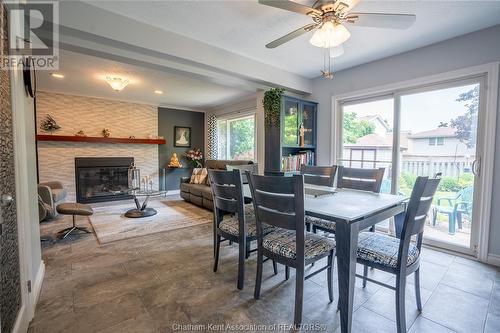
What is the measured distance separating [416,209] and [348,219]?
426mm

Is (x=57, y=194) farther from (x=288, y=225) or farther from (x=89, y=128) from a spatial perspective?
(x=288, y=225)

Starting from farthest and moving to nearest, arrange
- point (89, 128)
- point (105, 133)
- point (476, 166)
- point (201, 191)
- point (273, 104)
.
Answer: point (105, 133)
point (89, 128)
point (201, 191)
point (273, 104)
point (476, 166)

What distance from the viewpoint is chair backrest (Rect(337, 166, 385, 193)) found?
238cm

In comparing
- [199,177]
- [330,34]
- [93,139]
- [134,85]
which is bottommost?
[199,177]

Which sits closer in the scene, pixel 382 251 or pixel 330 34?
pixel 382 251

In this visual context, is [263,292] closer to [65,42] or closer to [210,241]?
[210,241]

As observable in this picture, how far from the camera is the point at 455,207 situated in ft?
9.39

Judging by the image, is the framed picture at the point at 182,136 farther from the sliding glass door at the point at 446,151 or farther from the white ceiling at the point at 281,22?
the sliding glass door at the point at 446,151

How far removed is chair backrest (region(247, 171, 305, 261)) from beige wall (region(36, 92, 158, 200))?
514 centimetres

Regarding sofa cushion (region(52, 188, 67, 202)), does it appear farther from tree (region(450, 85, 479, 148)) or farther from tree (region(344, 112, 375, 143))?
tree (region(450, 85, 479, 148))

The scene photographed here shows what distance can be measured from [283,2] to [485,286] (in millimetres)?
2833

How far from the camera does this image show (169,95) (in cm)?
527

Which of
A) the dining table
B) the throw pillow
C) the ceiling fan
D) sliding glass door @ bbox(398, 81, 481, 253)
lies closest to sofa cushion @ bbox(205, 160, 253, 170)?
the throw pillow

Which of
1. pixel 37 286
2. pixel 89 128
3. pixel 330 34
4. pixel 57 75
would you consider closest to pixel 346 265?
pixel 330 34
